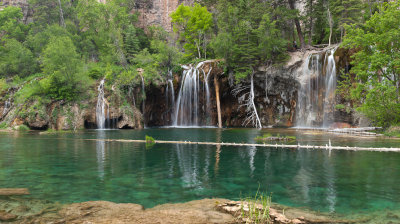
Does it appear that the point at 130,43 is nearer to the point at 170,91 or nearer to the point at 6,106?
the point at 170,91

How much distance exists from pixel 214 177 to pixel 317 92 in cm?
2653

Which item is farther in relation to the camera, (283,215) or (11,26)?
(11,26)

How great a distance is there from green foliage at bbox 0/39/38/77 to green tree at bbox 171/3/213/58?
25.2 m

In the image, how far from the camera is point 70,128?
105 feet

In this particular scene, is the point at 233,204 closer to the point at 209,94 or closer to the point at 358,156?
the point at 358,156

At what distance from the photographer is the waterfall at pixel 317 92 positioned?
29.8 m

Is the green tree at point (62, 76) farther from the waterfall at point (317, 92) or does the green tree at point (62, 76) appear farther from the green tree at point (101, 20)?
the waterfall at point (317, 92)

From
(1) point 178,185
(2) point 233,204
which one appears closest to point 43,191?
(1) point 178,185

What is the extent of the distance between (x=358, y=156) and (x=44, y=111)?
33072mm

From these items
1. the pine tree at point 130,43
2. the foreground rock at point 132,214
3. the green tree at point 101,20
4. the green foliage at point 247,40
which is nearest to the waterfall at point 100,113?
the pine tree at point 130,43

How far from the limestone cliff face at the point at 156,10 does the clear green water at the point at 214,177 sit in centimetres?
5058

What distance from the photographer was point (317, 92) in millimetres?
31250

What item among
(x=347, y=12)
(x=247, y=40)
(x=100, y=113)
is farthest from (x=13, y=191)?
→ (x=347, y=12)

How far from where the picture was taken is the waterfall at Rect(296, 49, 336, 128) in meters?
29.8
